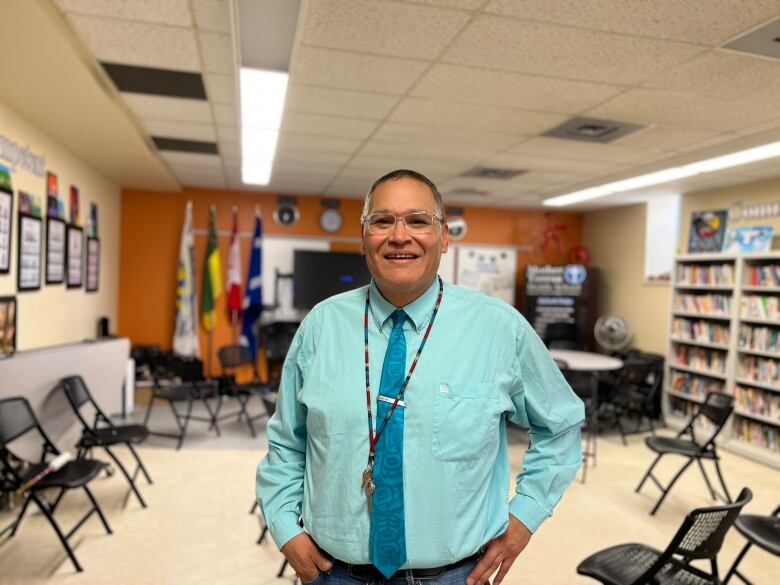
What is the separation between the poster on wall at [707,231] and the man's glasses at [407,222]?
5.87 metres

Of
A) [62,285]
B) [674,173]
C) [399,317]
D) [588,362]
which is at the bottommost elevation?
[588,362]

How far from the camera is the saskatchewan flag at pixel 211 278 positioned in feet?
23.1

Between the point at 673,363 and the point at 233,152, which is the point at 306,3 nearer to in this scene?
the point at 233,152

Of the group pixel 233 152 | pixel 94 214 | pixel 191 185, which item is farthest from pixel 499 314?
pixel 191 185

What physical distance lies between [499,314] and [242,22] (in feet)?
6.46

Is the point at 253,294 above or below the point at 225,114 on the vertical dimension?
below

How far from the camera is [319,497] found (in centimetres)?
122

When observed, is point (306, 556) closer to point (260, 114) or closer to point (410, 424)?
point (410, 424)

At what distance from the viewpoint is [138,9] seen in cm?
234

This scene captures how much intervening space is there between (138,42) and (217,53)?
0.38m

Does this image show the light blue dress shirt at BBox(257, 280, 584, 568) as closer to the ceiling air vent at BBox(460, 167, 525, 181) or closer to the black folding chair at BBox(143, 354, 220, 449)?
the black folding chair at BBox(143, 354, 220, 449)

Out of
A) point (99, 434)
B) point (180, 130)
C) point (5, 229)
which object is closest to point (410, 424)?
point (99, 434)

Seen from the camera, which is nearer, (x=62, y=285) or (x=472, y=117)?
(x=472, y=117)

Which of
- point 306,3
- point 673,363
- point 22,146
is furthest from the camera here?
point 673,363
